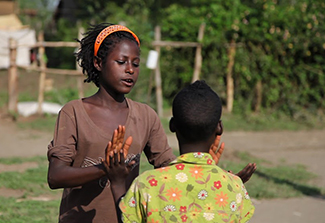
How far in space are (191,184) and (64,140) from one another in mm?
646

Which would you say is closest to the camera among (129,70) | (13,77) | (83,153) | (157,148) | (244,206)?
(244,206)

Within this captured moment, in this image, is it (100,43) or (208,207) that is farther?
(100,43)

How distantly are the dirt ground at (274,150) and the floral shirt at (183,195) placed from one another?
3184 mm

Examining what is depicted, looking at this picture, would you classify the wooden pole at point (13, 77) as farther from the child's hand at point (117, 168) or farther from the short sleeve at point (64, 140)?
the child's hand at point (117, 168)

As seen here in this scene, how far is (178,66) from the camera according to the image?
1127 centimetres

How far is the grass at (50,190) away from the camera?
14.7ft

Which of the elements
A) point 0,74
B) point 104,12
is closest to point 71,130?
point 0,74

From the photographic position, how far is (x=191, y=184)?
1.64 m

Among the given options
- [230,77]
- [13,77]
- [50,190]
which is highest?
[230,77]

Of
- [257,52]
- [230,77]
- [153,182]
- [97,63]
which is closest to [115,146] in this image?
[153,182]

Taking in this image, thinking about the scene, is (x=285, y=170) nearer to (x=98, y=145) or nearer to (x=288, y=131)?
(x=288, y=131)

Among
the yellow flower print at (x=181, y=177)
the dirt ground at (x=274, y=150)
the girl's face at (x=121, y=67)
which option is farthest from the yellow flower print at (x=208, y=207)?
the dirt ground at (x=274, y=150)

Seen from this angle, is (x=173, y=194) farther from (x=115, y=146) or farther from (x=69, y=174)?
(x=69, y=174)

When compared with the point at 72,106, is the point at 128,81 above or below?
above
